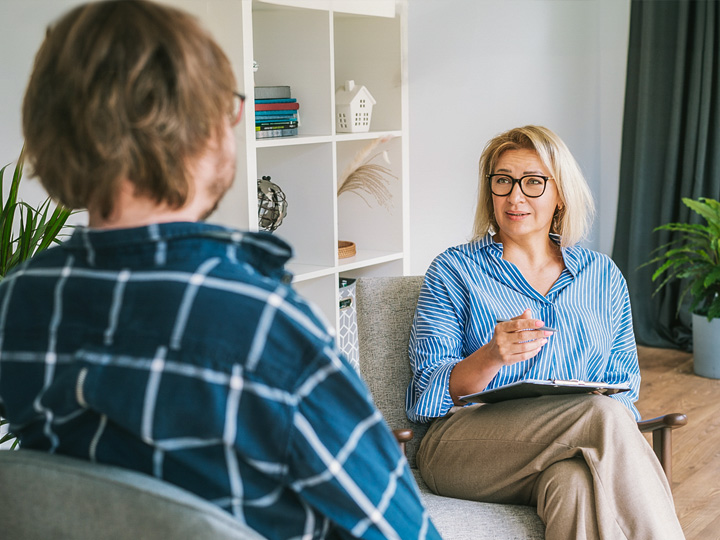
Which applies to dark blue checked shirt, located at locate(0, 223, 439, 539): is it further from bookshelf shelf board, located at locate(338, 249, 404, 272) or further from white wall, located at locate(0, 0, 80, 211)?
bookshelf shelf board, located at locate(338, 249, 404, 272)

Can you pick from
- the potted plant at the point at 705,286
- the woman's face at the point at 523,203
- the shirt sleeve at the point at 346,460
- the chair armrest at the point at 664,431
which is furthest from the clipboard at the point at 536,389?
the potted plant at the point at 705,286

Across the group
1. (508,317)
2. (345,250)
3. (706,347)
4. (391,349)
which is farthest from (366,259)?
(706,347)

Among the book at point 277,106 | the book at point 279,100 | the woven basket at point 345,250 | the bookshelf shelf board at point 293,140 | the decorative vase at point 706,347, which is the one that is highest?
the book at point 279,100

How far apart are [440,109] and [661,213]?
4.74 ft

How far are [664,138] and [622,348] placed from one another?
9.16 ft

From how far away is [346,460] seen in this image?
76 centimetres

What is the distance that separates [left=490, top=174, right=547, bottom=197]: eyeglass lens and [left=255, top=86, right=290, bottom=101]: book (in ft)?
2.99

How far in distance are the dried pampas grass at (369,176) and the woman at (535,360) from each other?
0.98 m

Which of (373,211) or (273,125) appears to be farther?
(373,211)

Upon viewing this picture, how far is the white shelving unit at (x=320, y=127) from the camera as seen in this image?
2.35 meters

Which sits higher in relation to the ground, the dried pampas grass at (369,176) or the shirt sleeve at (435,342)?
the dried pampas grass at (369,176)

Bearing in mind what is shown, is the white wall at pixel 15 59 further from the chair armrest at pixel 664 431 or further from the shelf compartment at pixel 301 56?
the chair armrest at pixel 664 431

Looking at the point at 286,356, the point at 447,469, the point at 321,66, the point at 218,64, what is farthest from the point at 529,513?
the point at 321,66

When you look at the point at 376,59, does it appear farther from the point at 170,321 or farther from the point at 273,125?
the point at 170,321
